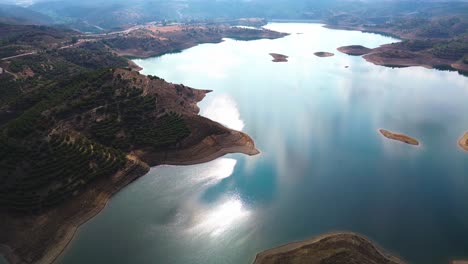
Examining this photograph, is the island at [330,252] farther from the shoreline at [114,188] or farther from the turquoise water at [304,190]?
the shoreline at [114,188]

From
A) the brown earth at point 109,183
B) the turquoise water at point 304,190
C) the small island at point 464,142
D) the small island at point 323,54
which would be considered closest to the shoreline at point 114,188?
the brown earth at point 109,183

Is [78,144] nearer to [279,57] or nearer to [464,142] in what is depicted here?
[464,142]

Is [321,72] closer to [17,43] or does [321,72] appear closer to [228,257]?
[228,257]

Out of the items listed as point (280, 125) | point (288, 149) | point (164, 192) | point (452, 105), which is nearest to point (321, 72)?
point (452, 105)

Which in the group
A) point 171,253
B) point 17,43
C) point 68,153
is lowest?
point 171,253

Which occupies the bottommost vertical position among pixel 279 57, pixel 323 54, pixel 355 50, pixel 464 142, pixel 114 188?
pixel 114 188

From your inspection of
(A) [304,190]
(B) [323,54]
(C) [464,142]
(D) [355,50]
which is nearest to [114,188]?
(A) [304,190]
